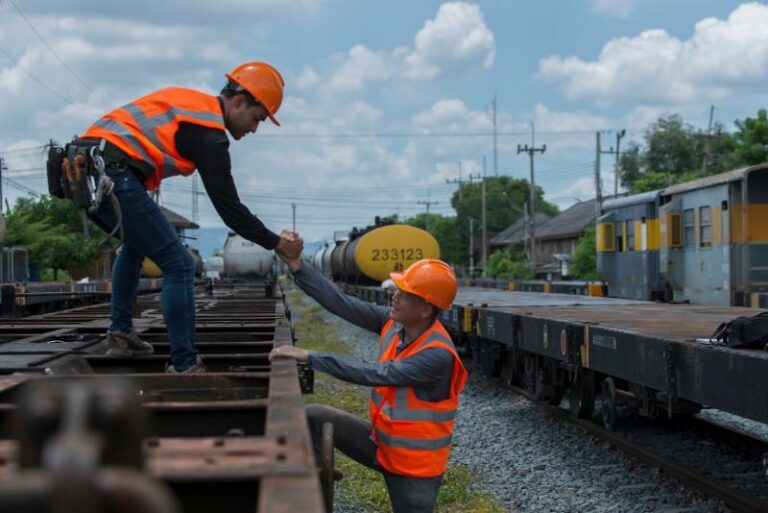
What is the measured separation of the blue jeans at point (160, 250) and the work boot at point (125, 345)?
9 cm

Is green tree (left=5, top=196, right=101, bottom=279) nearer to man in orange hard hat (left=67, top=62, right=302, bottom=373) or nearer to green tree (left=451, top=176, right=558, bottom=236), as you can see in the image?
man in orange hard hat (left=67, top=62, right=302, bottom=373)

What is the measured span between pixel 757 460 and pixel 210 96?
235 inches

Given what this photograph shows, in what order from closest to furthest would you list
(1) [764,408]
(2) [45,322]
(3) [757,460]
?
(1) [764,408] < (2) [45,322] < (3) [757,460]

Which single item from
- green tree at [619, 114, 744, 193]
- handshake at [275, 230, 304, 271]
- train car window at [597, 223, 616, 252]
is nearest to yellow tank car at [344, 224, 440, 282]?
train car window at [597, 223, 616, 252]

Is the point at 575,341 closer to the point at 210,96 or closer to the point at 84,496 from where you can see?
the point at 210,96

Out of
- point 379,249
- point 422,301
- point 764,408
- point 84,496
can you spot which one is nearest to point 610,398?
point 764,408

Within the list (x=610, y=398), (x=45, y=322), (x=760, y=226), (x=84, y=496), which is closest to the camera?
(x=84, y=496)

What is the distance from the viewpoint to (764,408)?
4.61m

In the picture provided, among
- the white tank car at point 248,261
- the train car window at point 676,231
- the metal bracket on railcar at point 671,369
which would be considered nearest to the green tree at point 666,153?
the white tank car at point 248,261

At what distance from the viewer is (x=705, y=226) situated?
17.1 m

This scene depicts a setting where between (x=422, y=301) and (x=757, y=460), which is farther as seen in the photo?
(x=757, y=460)

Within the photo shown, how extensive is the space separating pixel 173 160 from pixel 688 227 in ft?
50.1

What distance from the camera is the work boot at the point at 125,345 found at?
4484 millimetres

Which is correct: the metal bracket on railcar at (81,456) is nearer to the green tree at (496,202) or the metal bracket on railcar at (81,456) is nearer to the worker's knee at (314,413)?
the worker's knee at (314,413)
